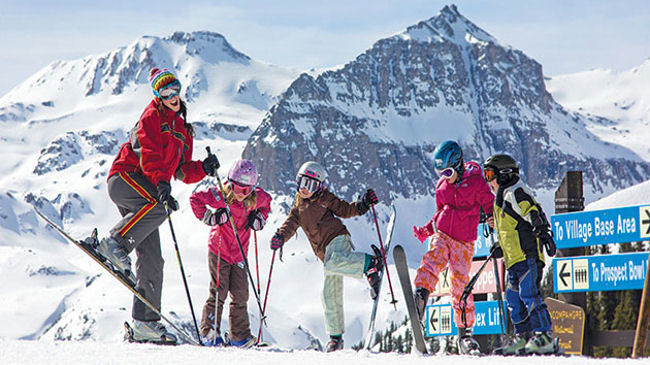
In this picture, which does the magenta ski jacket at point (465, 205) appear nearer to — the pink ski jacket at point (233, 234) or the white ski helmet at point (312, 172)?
the white ski helmet at point (312, 172)

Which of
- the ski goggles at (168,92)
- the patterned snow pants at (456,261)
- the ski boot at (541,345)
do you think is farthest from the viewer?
the patterned snow pants at (456,261)

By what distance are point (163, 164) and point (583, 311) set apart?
15.3 ft

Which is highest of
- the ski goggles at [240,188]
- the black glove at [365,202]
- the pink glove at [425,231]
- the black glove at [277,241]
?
the ski goggles at [240,188]

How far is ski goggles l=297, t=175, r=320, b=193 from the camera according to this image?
9.13 meters

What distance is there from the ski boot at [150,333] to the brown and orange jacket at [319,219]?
183cm

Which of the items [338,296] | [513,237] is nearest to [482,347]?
[338,296]

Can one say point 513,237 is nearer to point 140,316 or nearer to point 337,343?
point 337,343

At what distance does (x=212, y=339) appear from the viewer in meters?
9.33

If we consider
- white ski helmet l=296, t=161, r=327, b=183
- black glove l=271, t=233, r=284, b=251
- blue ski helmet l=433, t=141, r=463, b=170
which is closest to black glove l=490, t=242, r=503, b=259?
blue ski helmet l=433, t=141, r=463, b=170

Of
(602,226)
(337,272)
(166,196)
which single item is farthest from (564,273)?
(166,196)

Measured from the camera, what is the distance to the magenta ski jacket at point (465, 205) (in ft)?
28.2

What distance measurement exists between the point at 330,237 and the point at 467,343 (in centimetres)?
181

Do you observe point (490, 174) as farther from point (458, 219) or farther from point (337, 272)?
point (337, 272)

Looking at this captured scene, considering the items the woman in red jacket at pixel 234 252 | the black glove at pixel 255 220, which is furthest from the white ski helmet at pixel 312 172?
the woman in red jacket at pixel 234 252
